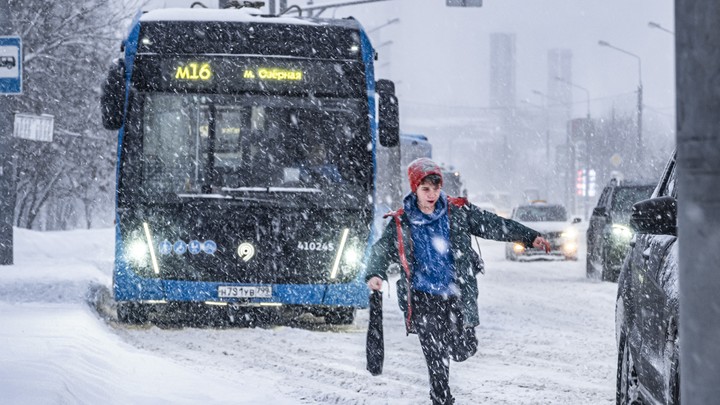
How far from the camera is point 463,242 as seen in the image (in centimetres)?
723

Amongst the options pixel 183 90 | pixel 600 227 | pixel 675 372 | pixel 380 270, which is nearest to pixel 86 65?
pixel 600 227

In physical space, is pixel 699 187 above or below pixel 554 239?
above

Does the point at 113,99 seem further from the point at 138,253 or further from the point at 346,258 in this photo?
the point at 346,258

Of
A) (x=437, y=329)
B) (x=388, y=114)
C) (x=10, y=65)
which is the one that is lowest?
(x=437, y=329)

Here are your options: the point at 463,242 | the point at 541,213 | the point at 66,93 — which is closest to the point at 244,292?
the point at 463,242

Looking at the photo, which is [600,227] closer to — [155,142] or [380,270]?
[155,142]

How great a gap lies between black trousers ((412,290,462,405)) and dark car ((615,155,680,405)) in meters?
0.95

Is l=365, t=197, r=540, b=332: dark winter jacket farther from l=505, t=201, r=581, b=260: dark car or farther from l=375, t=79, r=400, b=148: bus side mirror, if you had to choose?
l=505, t=201, r=581, b=260: dark car

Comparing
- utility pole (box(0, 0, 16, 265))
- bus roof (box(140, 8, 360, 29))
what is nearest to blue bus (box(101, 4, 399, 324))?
bus roof (box(140, 8, 360, 29))

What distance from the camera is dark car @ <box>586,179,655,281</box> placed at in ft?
69.1

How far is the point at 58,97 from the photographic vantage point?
3534cm

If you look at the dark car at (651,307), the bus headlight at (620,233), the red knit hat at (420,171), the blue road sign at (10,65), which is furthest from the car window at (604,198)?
the red knit hat at (420,171)

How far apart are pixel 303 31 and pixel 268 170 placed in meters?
1.51

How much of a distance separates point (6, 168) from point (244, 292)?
865 cm
